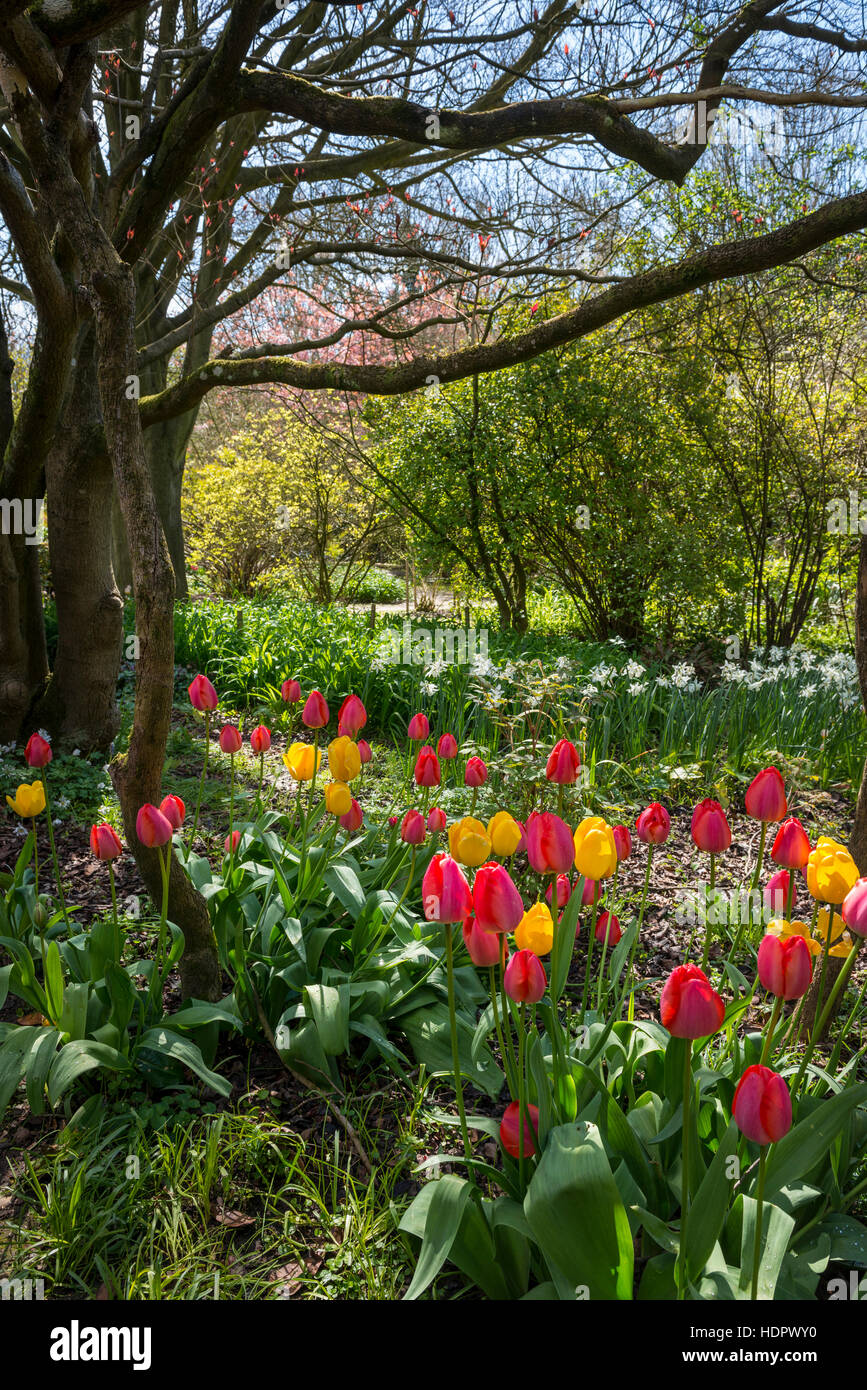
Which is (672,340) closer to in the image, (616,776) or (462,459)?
(462,459)

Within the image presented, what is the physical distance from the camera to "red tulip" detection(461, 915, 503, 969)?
4.49 ft

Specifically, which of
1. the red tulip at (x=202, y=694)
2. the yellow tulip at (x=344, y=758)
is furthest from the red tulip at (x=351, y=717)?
the red tulip at (x=202, y=694)

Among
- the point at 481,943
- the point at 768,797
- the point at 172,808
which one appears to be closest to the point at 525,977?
the point at 481,943

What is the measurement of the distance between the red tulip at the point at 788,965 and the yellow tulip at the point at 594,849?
32cm

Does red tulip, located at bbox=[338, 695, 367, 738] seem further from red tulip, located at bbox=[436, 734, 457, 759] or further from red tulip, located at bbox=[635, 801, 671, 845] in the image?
red tulip, located at bbox=[635, 801, 671, 845]

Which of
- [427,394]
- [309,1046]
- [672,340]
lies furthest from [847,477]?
[309,1046]

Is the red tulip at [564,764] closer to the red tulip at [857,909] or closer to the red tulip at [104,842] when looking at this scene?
the red tulip at [857,909]

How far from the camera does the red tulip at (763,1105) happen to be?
3.71 ft

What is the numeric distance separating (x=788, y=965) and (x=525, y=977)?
0.39 meters

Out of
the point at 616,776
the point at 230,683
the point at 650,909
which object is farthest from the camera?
the point at 230,683

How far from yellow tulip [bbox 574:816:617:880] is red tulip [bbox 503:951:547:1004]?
0.77 ft

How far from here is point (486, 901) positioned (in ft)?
4.39

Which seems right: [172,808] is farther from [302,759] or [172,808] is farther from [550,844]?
[550,844]
